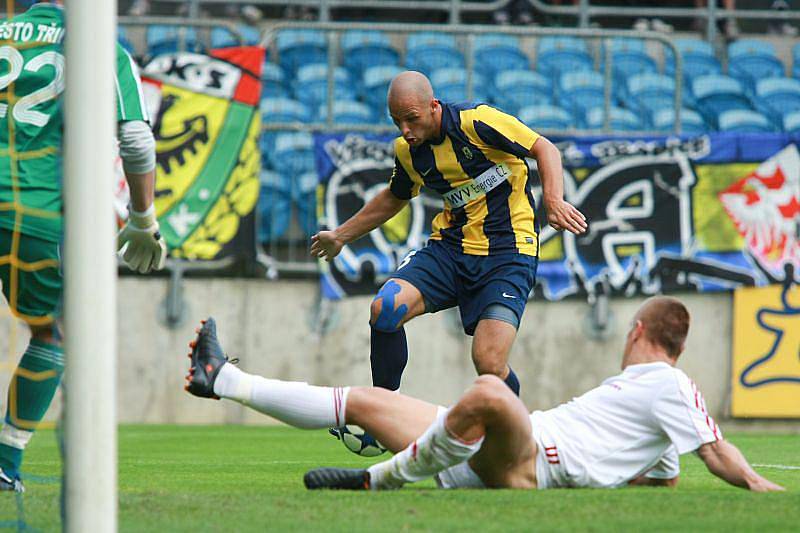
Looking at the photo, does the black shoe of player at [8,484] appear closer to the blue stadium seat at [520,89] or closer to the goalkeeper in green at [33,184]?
the goalkeeper in green at [33,184]

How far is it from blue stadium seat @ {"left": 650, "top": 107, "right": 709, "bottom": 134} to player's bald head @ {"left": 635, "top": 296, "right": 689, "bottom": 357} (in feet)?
25.4

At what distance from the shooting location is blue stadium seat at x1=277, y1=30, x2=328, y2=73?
1273 centimetres

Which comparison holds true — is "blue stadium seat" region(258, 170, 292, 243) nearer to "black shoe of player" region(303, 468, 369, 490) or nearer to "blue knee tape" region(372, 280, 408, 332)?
"blue knee tape" region(372, 280, 408, 332)

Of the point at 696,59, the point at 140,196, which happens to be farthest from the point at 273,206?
the point at 140,196

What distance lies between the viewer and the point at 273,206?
11.5 metres

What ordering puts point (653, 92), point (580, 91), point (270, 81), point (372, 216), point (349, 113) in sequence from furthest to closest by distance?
point (580, 91), point (653, 92), point (349, 113), point (270, 81), point (372, 216)

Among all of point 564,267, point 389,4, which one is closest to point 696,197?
point 564,267

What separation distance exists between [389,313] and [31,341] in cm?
171

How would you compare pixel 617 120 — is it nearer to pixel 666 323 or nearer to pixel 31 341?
pixel 666 323

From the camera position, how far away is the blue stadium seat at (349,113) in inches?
491

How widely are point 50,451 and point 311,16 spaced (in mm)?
7526

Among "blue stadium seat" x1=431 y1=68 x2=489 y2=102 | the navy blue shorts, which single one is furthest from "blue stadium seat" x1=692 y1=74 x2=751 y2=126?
the navy blue shorts

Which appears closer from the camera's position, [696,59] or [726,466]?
[726,466]

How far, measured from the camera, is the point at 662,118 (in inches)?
493
